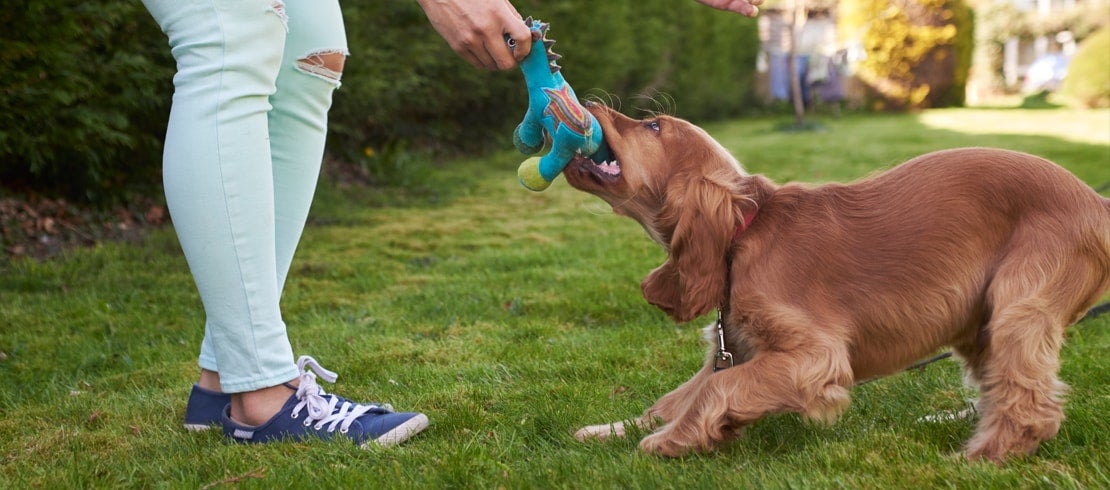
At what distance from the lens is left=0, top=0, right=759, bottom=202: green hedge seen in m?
4.95

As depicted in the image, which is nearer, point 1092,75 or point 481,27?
point 481,27

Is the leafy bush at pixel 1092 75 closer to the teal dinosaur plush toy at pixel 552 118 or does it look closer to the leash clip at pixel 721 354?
the leash clip at pixel 721 354

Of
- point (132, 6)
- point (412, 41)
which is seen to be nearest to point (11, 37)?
point (132, 6)

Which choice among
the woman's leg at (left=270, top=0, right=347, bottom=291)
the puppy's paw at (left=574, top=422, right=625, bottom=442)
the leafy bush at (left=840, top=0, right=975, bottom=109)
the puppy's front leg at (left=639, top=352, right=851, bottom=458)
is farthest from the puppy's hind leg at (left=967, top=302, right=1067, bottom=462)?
the leafy bush at (left=840, top=0, right=975, bottom=109)

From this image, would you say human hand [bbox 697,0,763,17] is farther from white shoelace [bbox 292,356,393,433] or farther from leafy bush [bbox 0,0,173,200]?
leafy bush [bbox 0,0,173,200]

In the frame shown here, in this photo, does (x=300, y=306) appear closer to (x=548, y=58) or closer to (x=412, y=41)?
(x=548, y=58)

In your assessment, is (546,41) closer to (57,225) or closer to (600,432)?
(600,432)

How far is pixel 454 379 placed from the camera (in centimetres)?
Answer: 328

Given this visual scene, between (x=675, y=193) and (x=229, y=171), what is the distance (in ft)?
3.82

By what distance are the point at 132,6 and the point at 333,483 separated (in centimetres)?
428

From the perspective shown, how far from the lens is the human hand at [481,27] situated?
2363 millimetres

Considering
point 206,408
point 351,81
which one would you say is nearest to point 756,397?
point 206,408

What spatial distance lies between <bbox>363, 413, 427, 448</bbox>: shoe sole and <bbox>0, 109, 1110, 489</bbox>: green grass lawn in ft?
0.17

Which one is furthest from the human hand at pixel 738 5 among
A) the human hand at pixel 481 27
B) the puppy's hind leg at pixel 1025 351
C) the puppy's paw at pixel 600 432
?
the puppy's paw at pixel 600 432
